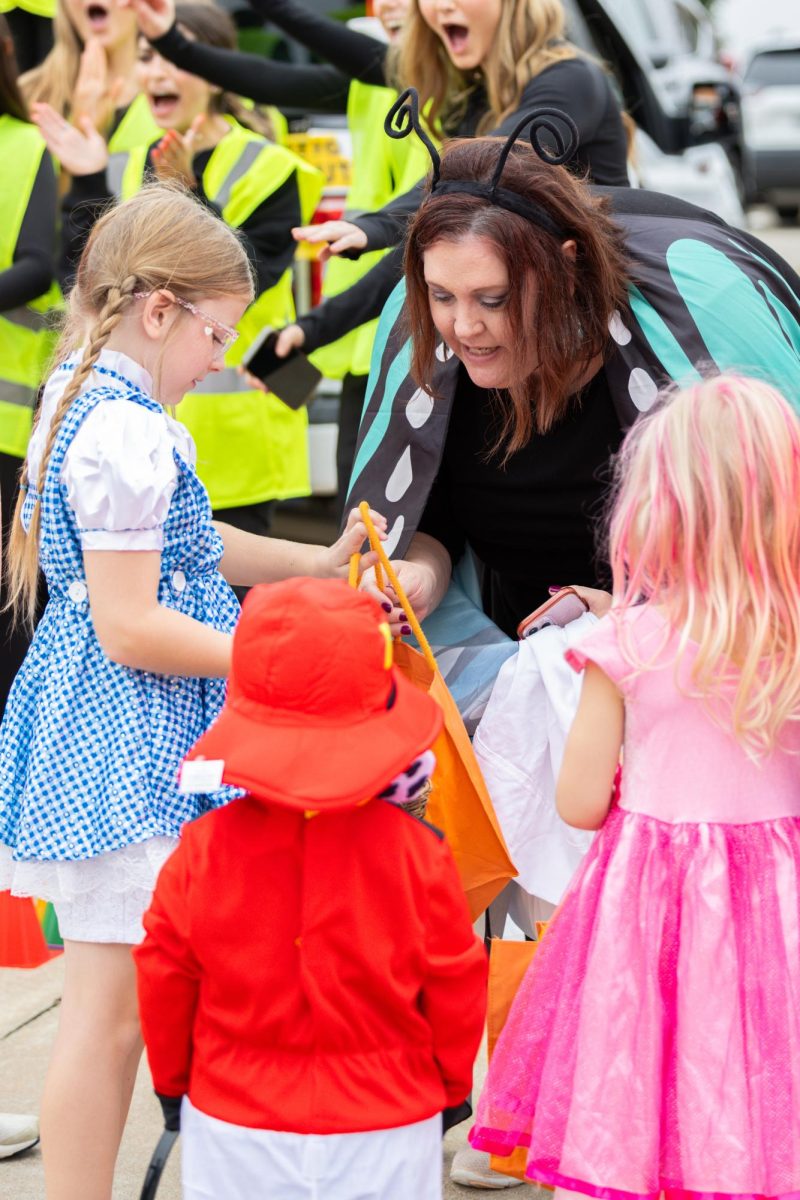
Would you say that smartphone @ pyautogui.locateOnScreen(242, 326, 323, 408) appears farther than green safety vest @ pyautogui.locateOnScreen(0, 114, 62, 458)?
No

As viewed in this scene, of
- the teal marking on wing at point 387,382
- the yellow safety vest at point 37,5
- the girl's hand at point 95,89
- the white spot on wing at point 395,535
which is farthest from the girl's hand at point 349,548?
the yellow safety vest at point 37,5

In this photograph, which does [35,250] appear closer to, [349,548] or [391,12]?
[391,12]

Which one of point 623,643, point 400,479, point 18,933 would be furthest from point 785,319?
point 18,933

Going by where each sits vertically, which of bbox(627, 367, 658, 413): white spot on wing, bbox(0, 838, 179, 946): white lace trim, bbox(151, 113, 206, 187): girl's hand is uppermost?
bbox(151, 113, 206, 187): girl's hand

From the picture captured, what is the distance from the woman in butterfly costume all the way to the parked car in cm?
1422

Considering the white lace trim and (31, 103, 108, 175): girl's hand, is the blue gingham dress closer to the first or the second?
the white lace trim

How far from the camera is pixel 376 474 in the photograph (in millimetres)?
2949

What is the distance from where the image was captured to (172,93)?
512 cm

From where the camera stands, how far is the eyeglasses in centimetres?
249

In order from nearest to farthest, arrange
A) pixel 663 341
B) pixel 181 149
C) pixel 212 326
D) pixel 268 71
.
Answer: pixel 212 326 < pixel 663 341 < pixel 181 149 < pixel 268 71

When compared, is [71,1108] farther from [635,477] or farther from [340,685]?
[635,477]

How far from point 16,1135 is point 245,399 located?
2398 millimetres

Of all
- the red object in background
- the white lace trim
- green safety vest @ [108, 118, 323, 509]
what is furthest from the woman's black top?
the red object in background

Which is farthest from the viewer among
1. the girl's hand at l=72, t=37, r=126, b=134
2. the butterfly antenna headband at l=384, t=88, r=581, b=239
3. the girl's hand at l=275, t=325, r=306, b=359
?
the girl's hand at l=72, t=37, r=126, b=134
